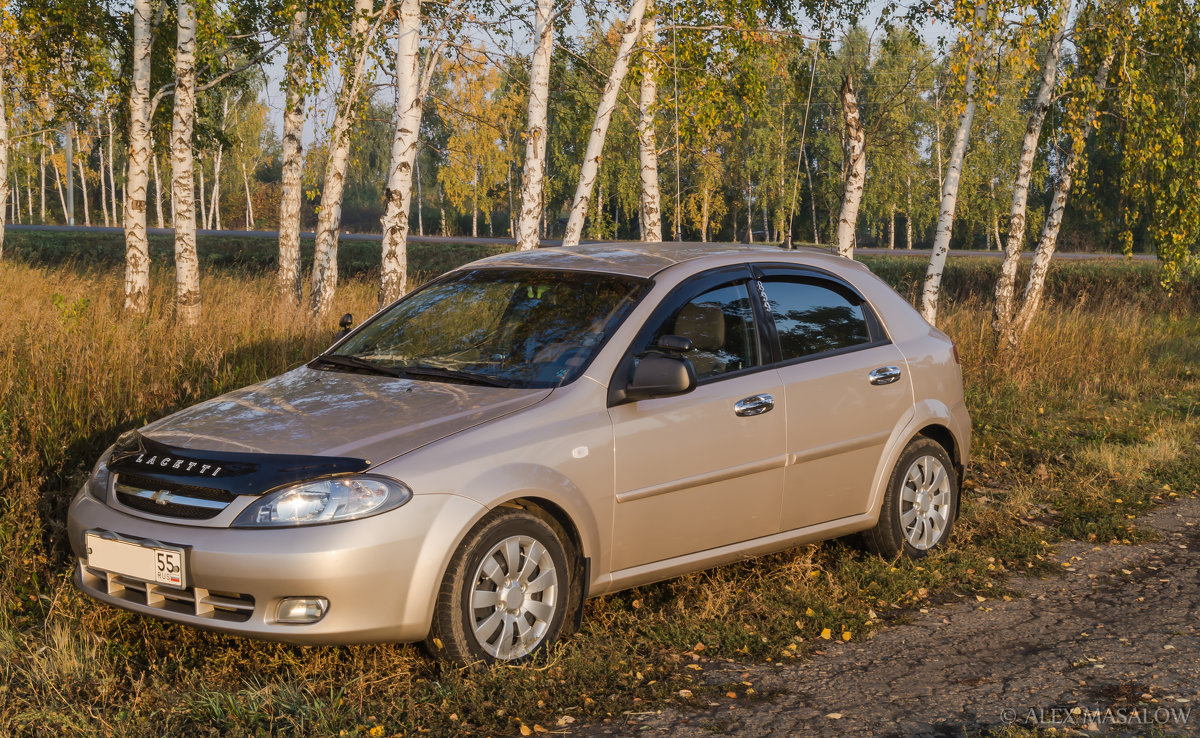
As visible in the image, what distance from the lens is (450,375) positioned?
16.0 feet

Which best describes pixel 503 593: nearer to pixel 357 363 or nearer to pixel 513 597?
pixel 513 597

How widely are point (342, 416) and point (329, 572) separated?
806 mm

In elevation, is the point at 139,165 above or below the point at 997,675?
above

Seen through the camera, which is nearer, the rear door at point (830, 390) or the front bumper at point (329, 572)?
the front bumper at point (329, 572)

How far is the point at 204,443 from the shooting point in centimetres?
430

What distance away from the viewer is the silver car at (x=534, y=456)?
3949mm

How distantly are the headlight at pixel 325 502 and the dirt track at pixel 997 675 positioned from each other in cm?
109

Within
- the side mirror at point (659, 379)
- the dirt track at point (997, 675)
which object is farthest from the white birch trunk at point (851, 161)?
the side mirror at point (659, 379)

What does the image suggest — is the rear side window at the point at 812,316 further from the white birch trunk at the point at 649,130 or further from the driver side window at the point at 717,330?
the white birch trunk at the point at 649,130

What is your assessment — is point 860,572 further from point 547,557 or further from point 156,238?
point 156,238

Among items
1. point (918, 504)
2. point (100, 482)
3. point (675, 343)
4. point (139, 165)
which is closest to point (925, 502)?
point (918, 504)

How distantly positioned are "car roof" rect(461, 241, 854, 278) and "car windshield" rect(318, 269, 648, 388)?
91 millimetres

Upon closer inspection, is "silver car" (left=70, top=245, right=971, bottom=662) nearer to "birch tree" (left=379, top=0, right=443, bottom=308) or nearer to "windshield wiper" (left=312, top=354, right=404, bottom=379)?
"windshield wiper" (left=312, top=354, right=404, bottom=379)

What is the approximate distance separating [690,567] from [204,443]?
87.1 inches
